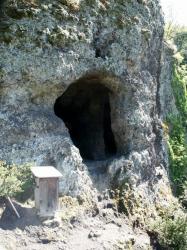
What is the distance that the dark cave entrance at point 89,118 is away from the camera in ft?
47.8

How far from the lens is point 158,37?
14148 millimetres

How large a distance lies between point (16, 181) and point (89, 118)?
5.91 m

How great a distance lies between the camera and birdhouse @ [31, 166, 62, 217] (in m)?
9.48

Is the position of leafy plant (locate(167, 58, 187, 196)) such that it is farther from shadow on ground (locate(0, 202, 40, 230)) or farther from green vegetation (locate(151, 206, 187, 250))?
shadow on ground (locate(0, 202, 40, 230))

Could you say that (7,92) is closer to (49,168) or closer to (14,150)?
(14,150)

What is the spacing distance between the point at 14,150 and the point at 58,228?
1864 mm

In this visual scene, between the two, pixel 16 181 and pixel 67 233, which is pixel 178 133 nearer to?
pixel 67 233

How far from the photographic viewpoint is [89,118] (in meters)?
15.0

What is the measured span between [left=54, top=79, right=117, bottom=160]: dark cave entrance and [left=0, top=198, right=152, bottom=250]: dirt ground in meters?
3.40

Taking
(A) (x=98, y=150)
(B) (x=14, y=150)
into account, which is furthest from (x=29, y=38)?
(A) (x=98, y=150)

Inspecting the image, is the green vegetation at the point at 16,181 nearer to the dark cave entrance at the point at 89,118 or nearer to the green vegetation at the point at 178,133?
the dark cave entrance at the point at 89,118

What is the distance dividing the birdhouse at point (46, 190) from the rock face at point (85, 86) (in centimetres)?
92

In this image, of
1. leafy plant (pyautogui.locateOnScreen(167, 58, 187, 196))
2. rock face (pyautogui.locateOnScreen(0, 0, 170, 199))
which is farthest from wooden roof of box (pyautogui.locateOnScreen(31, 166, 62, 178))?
leafy plant (pyautogui.locateOnScreen(167, 58, 187, 196))

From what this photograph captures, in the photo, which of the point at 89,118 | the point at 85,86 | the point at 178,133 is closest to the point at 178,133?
the point at 178,133
